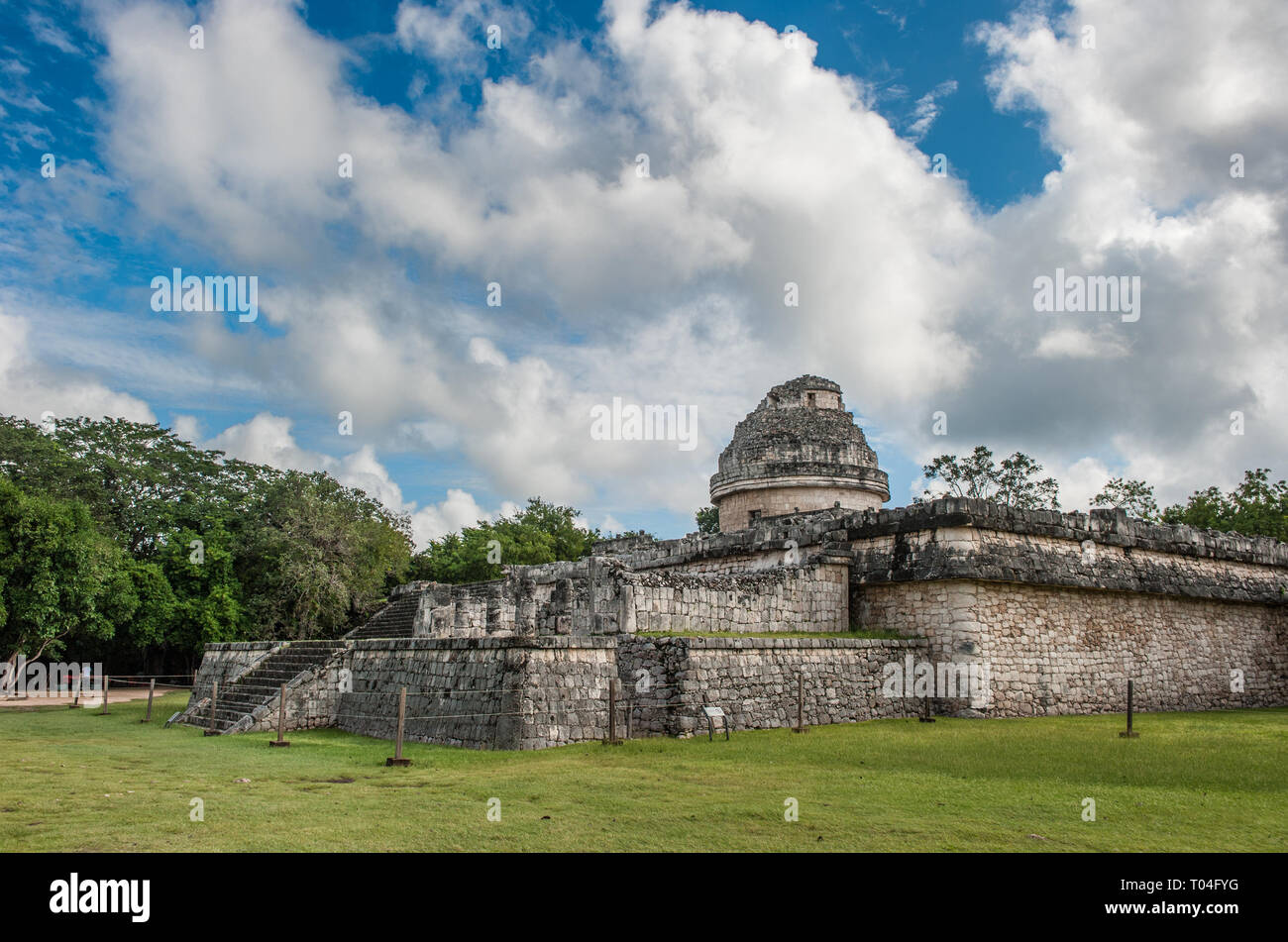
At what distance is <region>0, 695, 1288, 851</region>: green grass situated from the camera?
23.1 ft

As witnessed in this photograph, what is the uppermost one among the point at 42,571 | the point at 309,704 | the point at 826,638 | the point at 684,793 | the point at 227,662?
the point at 42,571

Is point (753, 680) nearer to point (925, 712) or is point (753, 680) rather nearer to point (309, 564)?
point (925, 712)

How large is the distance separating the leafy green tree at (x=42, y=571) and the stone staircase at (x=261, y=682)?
375 inches

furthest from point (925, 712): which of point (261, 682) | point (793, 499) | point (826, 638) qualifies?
point (261, 682)

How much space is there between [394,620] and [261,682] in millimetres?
8202

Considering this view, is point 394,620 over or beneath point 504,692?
over

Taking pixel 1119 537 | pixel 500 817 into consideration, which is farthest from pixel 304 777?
pixel 1119 537

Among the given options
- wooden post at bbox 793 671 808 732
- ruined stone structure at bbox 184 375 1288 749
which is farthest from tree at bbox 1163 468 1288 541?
wooden post at bbox 793 671 808 732

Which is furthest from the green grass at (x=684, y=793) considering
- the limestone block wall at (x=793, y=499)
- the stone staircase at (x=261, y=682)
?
the limestone block wall at (x=793, y=499)

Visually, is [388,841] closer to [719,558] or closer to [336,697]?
[336,697]

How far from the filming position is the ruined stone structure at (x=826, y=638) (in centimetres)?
1404

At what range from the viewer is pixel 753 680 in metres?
14.9

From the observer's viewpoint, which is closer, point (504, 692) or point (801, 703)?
point (504, 692)

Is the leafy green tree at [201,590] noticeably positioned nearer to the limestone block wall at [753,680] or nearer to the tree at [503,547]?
the tree at [503,547]
